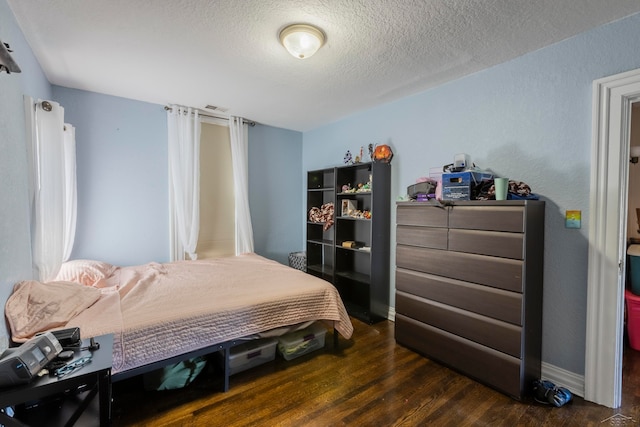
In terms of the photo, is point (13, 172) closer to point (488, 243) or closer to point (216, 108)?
point (216, 108)

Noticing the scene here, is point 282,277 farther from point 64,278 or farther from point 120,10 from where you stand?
point 120,10

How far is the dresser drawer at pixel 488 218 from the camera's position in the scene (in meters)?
1.81

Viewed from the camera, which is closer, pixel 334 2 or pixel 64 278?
pixel 334 2

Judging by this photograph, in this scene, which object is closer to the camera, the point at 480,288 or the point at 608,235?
the point at 608,235

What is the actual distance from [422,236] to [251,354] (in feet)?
5.44

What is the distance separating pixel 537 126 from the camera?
6.75 ft

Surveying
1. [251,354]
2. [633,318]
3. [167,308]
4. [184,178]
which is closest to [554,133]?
[633,318]

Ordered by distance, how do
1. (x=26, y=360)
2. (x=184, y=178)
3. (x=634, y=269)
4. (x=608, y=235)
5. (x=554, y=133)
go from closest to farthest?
1. (x=26, y=360)
2. (x=608, y=235)
3. (x=554, y=133)
4. (x=634, y=269)
5. (x=184, y=178)

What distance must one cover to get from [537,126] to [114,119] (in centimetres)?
398

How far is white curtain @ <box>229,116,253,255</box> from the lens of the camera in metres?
3.69

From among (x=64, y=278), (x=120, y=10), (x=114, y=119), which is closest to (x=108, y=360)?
(x=64, y=278)

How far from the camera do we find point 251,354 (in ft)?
7.05

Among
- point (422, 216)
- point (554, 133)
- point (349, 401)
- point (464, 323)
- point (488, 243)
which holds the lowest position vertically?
point (349, 401)

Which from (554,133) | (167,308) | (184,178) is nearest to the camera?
(167,308)
